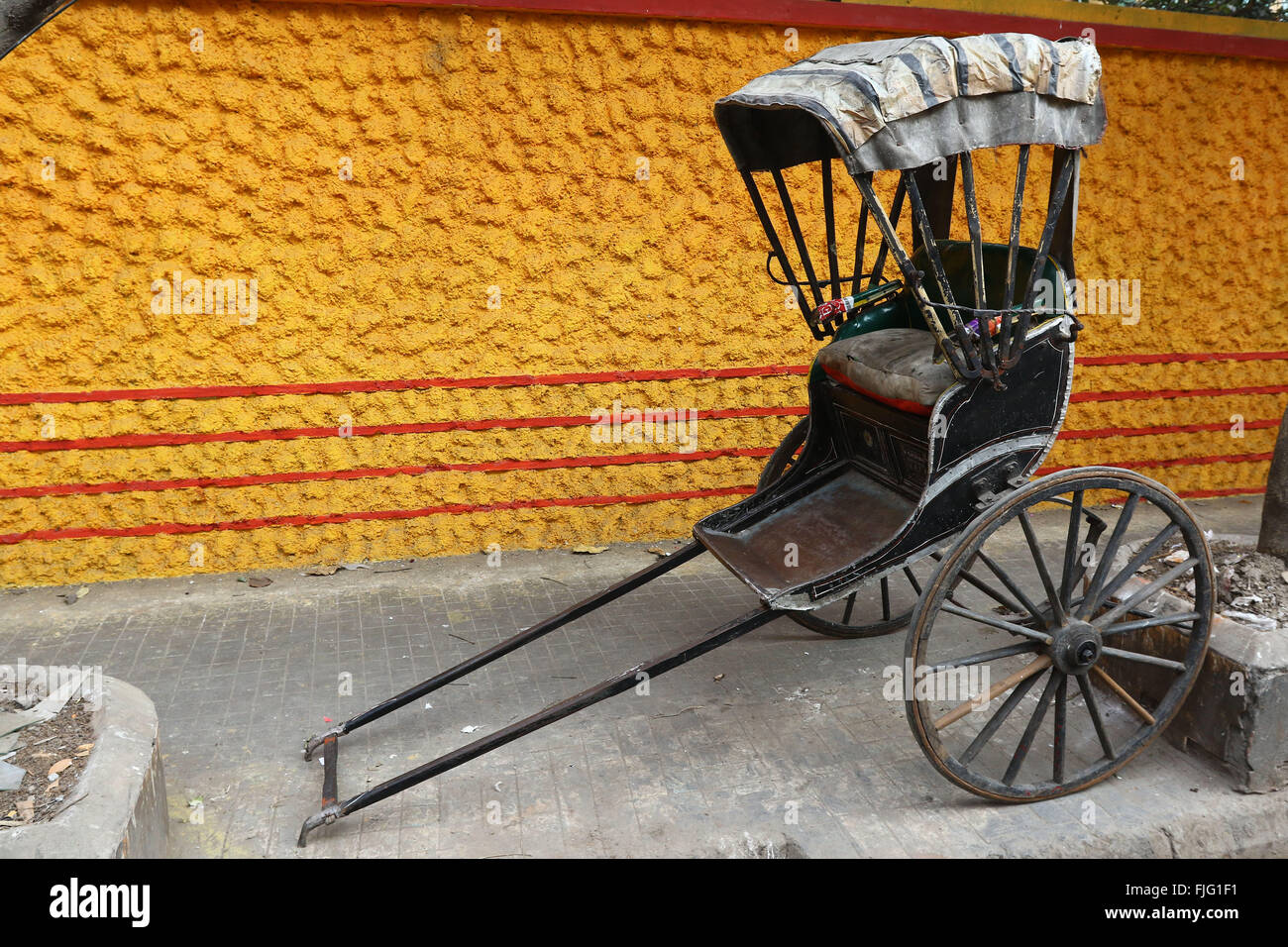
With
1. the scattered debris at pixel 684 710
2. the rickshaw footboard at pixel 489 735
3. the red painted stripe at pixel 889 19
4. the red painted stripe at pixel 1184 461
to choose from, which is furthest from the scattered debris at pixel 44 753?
the red painted stripe at pixel 1184 461

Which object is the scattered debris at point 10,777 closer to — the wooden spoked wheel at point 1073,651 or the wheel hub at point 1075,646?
the wooden spoked wheel at point 1073,651

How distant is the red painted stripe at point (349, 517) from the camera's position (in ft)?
18.5

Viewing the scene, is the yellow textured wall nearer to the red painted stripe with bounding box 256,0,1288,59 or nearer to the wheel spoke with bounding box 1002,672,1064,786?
the red painted stripe with bounding box 256,0,1288,59

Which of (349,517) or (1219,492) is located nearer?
(349,517)

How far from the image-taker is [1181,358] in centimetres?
716

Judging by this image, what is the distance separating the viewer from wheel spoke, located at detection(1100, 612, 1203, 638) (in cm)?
367

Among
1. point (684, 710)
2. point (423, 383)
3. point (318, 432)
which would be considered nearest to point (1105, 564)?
point (684, 710)

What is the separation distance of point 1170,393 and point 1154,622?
407 cm

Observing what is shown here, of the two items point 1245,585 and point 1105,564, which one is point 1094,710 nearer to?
point 1105,564

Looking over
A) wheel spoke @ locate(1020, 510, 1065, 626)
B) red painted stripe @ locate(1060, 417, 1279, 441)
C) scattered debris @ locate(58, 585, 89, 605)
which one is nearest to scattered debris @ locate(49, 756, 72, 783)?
scattered debris @ locate(58, 585, 89, 605)

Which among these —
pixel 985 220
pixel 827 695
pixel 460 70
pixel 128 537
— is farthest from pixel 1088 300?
pixel 128 537

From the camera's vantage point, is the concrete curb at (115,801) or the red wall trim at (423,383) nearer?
the concrete curb at (115,801)

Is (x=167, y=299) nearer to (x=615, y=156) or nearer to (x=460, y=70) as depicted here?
(x=460, y=70)

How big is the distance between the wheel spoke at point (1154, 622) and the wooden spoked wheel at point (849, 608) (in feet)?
3.95
